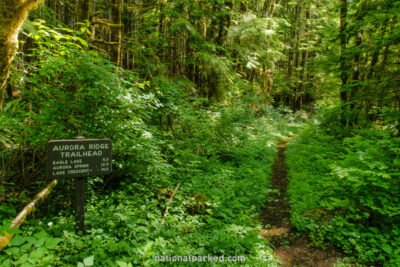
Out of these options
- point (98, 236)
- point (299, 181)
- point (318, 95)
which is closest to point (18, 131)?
point (98, 236)

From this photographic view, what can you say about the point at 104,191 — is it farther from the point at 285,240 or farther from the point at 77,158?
the point at 285,240

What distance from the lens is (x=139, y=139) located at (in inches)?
202

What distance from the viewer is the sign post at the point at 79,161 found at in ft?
9.94

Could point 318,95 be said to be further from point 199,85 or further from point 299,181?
point 299,181

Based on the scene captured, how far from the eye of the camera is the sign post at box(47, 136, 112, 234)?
3029 mm

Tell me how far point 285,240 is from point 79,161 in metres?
3.99

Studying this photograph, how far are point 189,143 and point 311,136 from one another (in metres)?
7.87

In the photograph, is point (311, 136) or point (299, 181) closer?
point (299, 181)

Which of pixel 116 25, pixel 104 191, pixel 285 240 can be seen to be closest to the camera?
pixel 285 240

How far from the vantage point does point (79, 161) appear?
10.6 feet

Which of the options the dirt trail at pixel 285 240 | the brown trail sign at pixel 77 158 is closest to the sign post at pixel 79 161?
the brown trail sign at pixel 77 158

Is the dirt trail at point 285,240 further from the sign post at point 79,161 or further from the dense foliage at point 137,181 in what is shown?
the sign post at point 79,161

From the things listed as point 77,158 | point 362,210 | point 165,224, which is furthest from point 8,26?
point 362,210

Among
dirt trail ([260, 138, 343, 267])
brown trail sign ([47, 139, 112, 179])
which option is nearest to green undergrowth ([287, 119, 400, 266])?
dirt trail ([260, 138, 343, 267])
